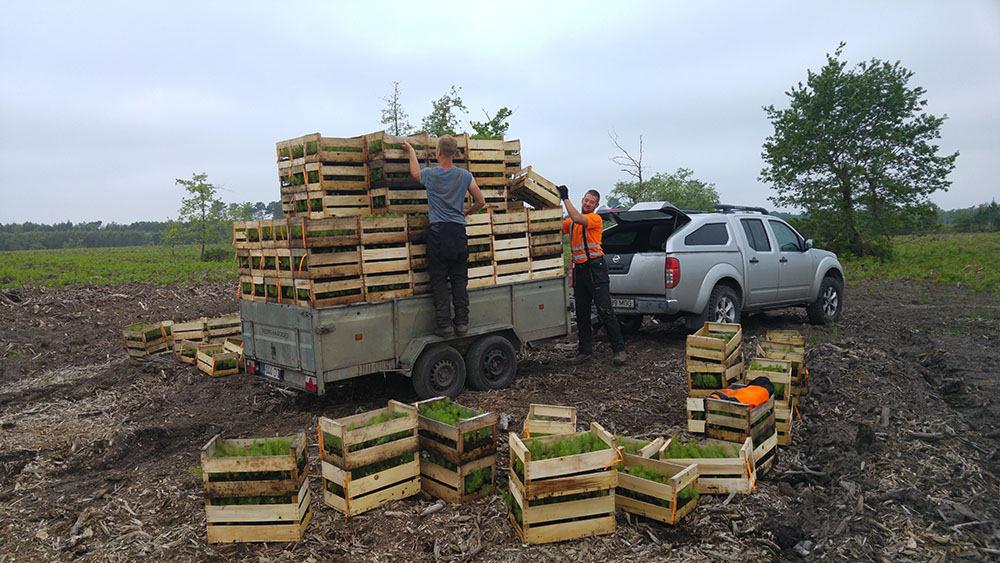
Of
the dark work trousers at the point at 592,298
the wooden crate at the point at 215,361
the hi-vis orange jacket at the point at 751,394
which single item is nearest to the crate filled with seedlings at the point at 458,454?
the hi-vis orange jacket at the point at 751,394

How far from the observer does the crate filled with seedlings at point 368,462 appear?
14.3 ft

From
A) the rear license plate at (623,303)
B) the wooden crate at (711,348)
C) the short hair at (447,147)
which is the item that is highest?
the short hair at (447,147)

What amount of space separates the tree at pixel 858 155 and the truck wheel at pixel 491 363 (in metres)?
19.3

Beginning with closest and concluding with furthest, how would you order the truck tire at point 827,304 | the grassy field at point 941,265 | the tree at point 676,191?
1. the truck tire at point 827,304
2. the grassy field at point 941,265
3. the tree at point 676,191

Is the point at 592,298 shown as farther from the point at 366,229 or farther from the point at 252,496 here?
the point at 252,496

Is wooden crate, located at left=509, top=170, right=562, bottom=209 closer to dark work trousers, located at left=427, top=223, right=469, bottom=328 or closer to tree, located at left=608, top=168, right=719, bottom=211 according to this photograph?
dark work trousers, located at left=427, top=223, right=469, bottom=328

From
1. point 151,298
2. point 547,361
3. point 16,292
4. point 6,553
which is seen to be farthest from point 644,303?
point 16,292

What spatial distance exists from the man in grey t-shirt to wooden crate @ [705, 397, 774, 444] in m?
3.06

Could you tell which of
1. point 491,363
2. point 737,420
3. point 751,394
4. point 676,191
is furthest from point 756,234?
point 676,191

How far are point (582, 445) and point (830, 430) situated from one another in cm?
282

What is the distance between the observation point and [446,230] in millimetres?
6941

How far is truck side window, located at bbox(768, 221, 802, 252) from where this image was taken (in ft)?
35.6

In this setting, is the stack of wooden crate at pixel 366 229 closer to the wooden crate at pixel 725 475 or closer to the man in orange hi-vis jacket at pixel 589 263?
the man in orange hi-vis jacket at pixel 589 263

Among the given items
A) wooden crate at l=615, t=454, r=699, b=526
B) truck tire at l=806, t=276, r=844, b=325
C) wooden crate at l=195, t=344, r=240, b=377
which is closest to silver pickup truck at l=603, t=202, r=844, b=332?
truck tire at l=806, t=276, r=844, b=325
